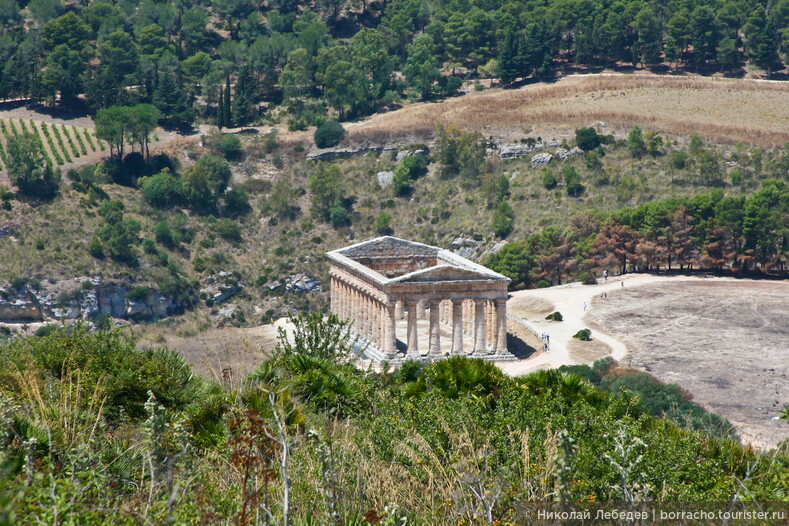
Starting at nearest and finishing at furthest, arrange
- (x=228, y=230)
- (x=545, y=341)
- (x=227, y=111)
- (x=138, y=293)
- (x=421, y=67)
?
1. (x=545, y=341)
2. (x=138, y=293)
3. (x=228, y=230)
4. (x=227, y=111)
5. (x=421, y=67)

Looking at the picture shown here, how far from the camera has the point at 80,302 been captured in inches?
4299

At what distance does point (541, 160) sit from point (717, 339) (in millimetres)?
49260

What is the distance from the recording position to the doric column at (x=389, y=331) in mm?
72062

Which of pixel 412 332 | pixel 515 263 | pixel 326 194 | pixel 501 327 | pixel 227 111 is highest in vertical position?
pixel 412 332

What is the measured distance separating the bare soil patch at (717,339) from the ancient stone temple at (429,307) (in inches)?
410

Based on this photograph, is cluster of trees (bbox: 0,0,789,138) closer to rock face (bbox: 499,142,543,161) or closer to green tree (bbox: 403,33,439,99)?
green tree (bbox: 403,33,439,99)

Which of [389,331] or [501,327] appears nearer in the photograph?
[389,331]

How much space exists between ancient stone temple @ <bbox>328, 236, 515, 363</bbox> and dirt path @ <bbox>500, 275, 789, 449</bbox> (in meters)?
3.35

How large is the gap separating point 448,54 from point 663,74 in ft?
100

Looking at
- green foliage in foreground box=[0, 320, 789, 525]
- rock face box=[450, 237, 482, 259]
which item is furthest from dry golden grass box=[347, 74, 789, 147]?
green foliage in foreground box=[0, 320, 789, 525]

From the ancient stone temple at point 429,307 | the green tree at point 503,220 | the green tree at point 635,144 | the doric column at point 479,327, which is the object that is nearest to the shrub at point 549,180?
the green tree at point 503,220

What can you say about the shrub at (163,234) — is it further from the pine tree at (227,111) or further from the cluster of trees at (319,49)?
the pine tree at (227,111)

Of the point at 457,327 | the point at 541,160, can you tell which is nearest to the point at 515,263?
the point at 541,160

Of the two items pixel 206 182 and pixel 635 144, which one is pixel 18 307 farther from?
pixel 635 144
